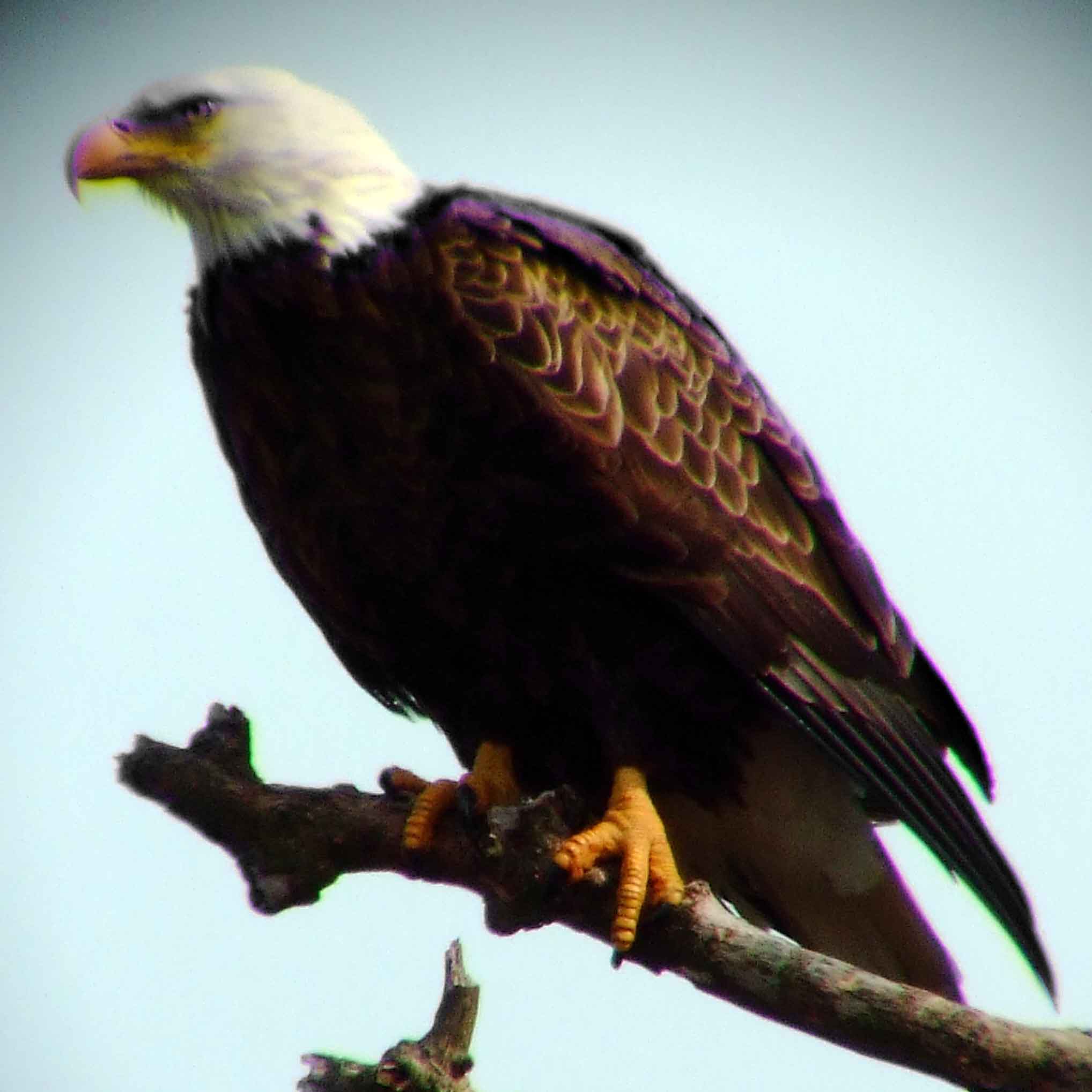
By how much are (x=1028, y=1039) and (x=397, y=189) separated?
7.57ft

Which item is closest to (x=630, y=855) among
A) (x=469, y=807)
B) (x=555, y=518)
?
(x=469, y=807)

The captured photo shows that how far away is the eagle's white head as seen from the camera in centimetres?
355

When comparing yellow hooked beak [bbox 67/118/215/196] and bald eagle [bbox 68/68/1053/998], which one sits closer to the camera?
bald eagle [bbox 68/68/1053/998]

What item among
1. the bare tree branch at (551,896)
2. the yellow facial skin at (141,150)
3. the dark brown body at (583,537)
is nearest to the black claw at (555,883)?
the bare tree branch at (551,896)

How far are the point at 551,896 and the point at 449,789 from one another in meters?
0.44

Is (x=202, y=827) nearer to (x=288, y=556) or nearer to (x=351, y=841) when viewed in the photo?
(x=351, y=841)

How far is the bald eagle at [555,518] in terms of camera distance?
129 inches

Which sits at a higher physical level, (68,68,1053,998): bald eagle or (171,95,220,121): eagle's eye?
(171,95,220,121): eagle's eye

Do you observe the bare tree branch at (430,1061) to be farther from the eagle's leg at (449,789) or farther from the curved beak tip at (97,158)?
the curved beak tip at (97,158)

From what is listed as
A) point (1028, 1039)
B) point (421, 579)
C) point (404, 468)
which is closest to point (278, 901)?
point (421, 579)

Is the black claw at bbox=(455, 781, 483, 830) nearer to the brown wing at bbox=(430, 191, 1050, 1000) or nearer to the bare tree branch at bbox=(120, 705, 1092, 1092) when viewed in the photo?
the bare tree branch at bbox=(120, 705, 1092, 1092)

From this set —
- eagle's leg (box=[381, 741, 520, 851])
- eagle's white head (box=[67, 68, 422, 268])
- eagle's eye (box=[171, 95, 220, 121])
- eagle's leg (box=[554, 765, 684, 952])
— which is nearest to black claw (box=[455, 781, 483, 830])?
eagle's leg (box=[381, 741, 520, 851])

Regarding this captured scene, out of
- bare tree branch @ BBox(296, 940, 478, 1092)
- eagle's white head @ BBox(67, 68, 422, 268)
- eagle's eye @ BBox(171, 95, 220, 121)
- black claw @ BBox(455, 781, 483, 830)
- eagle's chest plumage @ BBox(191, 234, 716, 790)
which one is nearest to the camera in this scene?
bare tree branch @ BBox(296, 940, 478, 1092)

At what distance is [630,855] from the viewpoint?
10.7ft
